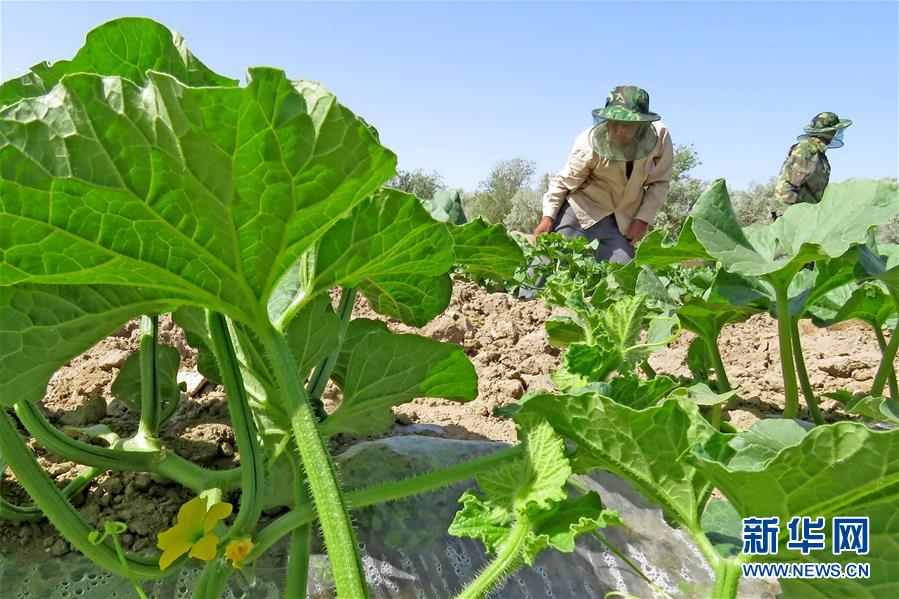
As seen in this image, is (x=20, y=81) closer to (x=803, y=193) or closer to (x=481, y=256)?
(x=481, y=256)

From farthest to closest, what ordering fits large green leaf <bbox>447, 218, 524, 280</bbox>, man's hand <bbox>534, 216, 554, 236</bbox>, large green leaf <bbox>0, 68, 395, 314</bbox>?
man's hand <bbox>534, 216, 554, 236</bbox> → large green leaf <bbox>447, 218, 524, 280</bbox> → large green leaf <bbox>0, 68, 395, 314</bbox>

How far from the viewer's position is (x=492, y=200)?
31172mm

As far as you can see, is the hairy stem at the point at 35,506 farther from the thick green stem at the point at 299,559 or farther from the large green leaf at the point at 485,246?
the large green leaf at the point at 485,246

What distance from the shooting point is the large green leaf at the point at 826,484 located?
1000 mm

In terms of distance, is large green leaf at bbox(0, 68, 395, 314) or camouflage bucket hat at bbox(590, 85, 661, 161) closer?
large green leaf at bbox(0, 68, 395, 314)

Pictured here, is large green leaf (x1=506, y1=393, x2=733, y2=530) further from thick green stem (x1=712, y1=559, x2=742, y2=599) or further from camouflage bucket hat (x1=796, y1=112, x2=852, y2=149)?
camouflage bucket hat (x1=796, y1=112, x2=852, y2=149)

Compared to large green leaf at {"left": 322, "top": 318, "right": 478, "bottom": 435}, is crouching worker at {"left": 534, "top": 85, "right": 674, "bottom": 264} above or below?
above

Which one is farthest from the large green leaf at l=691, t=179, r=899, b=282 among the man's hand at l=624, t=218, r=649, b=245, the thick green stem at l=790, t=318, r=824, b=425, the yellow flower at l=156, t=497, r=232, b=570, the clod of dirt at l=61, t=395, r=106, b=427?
the man's hand at l=624, t=218, r=649, b=245

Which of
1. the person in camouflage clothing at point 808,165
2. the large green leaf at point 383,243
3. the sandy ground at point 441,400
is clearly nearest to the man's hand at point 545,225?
the sandy ground at point 441,400

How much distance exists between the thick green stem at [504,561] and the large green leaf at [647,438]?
0.20 metres

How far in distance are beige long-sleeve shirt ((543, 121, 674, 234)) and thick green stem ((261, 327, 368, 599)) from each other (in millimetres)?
6443

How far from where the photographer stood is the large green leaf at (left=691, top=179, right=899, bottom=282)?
1712 mm

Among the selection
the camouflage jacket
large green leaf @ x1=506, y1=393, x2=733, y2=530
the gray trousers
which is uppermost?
the camouflage jacket

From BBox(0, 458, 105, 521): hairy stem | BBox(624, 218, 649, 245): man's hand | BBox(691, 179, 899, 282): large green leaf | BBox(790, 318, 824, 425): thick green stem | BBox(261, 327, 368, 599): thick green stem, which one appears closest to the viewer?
BBox(261, 327, 368, 599): thick green stem
